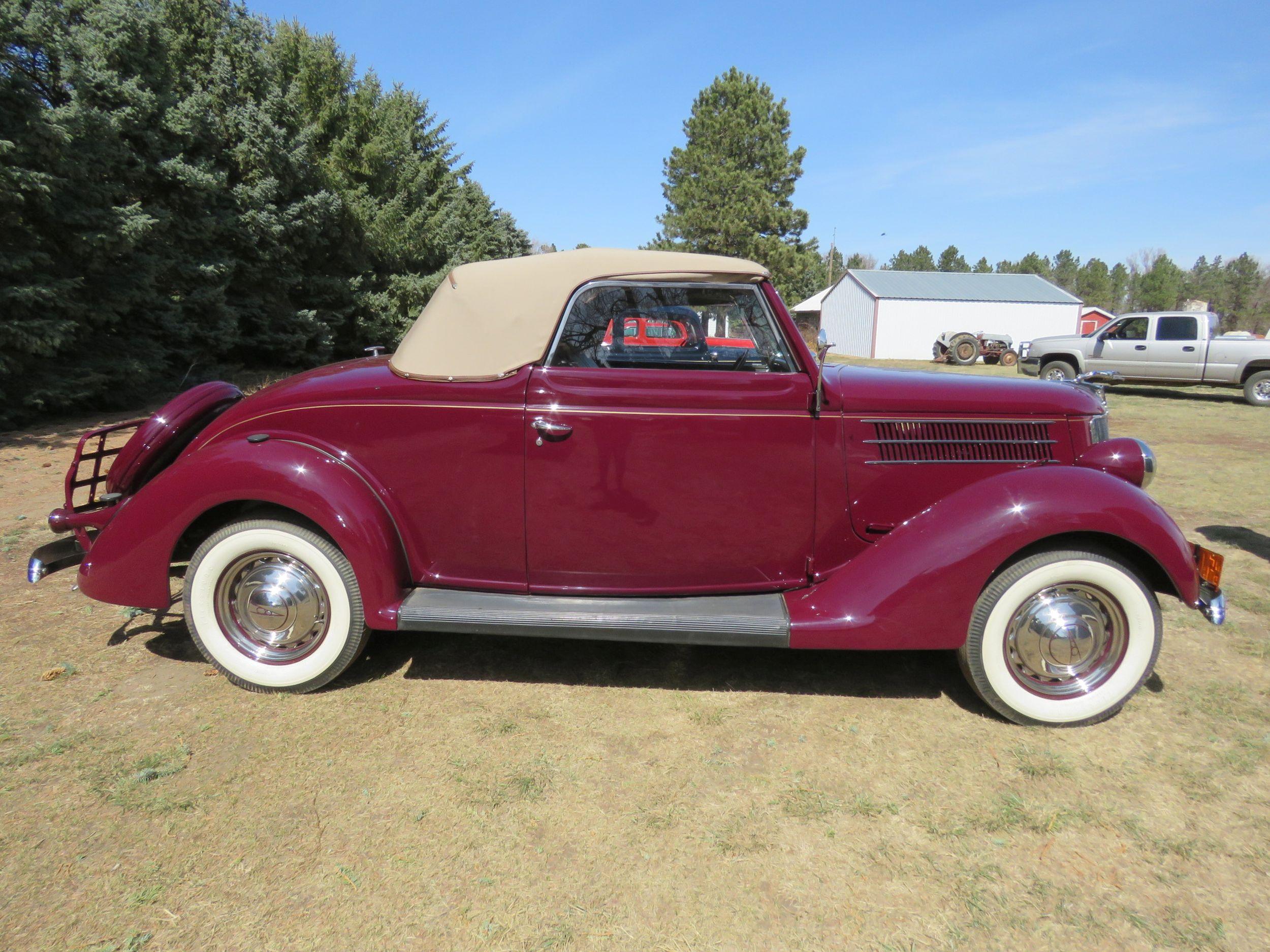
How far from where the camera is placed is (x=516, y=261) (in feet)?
11.3

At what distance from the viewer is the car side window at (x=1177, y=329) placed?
590 inches

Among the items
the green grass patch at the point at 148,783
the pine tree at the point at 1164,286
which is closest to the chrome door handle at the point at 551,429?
the green grass patch at the point at 148,783

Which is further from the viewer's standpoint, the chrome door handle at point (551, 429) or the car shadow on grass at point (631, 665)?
the car shadow on grass at point (631, 665)

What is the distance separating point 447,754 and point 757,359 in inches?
84.0

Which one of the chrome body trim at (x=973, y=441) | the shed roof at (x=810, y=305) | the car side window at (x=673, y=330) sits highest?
the shed roof at (x=810, y=305)

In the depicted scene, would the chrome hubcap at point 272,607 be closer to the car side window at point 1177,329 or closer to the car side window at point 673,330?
the car side window at point 673,330

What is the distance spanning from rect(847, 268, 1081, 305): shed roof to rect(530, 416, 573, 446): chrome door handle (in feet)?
121

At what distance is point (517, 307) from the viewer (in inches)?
126

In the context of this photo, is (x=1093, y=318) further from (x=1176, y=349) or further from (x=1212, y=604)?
(x=1212, y=604)

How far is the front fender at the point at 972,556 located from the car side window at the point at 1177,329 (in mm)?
15613

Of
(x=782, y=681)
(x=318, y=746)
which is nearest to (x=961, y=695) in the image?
(x=782, y=681)

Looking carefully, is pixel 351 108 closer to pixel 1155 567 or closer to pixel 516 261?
pixel 516 261

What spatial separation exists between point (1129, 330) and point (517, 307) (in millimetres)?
17172

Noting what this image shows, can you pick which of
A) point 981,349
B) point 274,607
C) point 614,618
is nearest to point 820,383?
point 614,618
